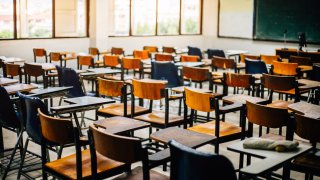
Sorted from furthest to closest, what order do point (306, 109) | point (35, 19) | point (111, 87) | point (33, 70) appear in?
point (35, 19), point (33, 70), point (111, 87), point (306, 109)

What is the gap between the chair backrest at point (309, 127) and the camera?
3.23 meters

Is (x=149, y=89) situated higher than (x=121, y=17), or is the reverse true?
(x=121, y=17)

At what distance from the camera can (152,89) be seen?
190 inches

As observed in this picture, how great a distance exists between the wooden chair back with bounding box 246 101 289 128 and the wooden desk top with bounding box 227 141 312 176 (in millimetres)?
771

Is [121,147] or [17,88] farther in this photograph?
[17,88]

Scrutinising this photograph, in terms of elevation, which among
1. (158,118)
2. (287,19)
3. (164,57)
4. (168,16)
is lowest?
(158,118)

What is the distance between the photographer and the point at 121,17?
12898mm

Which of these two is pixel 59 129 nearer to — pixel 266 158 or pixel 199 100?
pixel 266 158

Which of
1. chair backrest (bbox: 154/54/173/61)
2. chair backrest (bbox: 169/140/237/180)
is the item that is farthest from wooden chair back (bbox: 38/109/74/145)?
chair backrest (bbox: 154/54/173/61)

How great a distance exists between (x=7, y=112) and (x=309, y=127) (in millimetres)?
2916

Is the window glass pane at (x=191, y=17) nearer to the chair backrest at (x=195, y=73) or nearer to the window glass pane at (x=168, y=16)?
the window glass pane at (x=168, y=16)

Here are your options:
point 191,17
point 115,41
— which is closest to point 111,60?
point 115,41

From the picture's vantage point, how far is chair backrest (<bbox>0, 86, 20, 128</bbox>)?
4.30m

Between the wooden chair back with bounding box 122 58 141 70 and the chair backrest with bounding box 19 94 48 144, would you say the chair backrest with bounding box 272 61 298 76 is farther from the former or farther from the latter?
the chair backrest with bounding box 19 94 48 144
